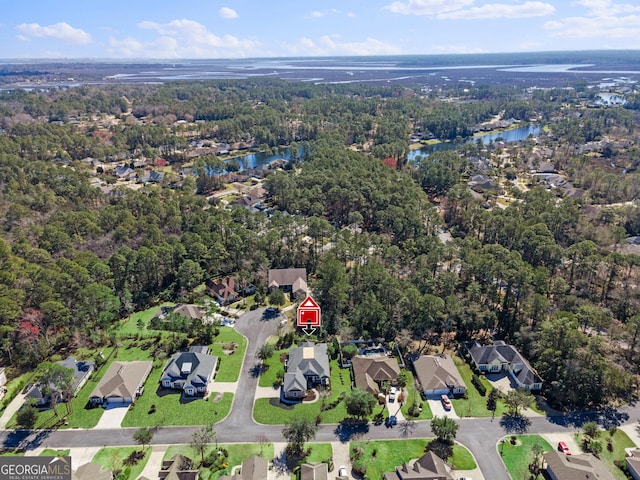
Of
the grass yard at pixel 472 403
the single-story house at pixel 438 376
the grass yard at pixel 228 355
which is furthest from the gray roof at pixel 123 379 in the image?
the grass yard at pixel 472 403

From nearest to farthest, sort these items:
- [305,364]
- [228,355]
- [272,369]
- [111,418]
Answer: [111,418] → [305,364] → [272,369] → [228,355]

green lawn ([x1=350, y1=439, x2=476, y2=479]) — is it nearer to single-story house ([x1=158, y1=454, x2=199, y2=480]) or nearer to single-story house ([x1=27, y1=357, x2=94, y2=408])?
single-story house ([x1=158, y1=454, x2=199, y2=480])

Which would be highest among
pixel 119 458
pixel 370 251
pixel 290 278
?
pixel 370 251

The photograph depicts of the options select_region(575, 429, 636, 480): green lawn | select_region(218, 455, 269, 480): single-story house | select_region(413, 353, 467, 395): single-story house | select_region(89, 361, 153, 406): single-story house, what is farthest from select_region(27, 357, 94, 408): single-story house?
select_region(575, 429, 636, 480): green lawn

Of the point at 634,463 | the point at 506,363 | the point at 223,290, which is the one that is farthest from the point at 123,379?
the point at 634,463

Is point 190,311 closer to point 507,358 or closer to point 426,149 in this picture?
point 507,358

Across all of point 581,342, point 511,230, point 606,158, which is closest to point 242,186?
point 511,230
